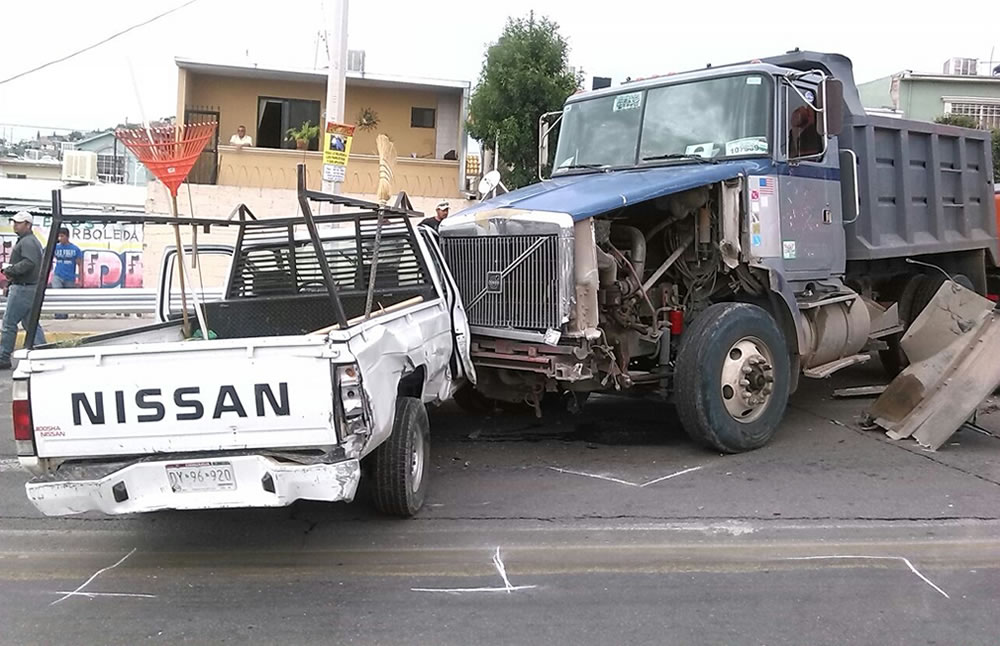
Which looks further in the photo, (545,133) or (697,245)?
(545,133)

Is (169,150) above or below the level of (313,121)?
below

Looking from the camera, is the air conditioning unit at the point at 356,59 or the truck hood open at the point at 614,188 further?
the air conditioning unit at the point at 356,59

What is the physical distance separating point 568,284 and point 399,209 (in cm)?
128

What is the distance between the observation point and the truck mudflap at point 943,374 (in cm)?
692

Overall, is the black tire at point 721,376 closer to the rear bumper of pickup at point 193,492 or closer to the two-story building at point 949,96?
the rear bumper of pickup at point 193,492

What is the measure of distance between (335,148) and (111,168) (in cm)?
3882

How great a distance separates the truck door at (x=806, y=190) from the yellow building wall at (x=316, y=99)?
48.2ft

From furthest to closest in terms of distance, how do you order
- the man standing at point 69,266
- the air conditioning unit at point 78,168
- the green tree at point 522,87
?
the air conditioning unit at point 78,168 < the man standing at point 69,266 < the green tree at point 522,87

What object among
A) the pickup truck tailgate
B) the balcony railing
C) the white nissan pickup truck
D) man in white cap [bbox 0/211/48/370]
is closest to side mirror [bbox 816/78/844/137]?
the white nissan pickup truck

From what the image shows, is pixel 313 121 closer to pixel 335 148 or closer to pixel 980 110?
pixel 335 148

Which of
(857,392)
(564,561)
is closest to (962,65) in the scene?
(857,392)

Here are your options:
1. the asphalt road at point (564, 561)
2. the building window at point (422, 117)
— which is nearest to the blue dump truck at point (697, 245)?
the asphalt road at point (564, 561)

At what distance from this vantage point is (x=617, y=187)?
662cm

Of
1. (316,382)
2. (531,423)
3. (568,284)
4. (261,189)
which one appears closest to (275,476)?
(316,382)
